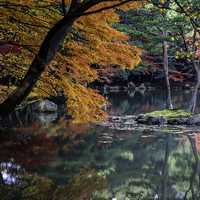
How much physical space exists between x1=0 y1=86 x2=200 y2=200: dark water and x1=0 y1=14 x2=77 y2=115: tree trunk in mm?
3982

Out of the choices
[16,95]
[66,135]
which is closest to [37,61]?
[16,95]

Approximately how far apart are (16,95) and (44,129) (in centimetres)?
1372

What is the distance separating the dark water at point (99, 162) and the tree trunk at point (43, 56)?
3.98 meters

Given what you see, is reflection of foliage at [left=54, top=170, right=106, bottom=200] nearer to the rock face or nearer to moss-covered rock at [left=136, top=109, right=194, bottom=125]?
moss-covered rock at [left=136, top=109, right=194, bottom=125]

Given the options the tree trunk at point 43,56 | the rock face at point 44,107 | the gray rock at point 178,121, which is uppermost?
the tree trunk at point 43,56

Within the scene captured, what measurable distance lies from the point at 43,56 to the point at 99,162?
25.6 feet

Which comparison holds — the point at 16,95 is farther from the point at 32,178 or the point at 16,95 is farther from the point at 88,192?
the point at 32,178

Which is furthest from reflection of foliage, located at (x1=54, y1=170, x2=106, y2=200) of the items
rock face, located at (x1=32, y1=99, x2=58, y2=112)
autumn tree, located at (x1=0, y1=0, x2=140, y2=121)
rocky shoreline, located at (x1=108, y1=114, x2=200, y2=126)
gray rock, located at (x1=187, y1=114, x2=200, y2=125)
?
rock face, located at (x1=32, y1=99, x2=58, y2=112)

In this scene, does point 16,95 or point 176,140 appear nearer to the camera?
point 16,95

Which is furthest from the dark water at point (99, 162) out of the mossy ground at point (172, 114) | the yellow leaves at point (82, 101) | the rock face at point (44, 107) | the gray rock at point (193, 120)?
the rock face at point (44, 107)

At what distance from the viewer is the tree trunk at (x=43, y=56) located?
5.54 m

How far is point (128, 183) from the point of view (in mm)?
10672

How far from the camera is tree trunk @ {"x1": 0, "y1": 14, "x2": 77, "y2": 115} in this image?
18.2ft

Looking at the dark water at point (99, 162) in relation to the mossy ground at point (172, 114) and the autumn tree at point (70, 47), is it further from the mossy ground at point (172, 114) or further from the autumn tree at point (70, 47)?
the autumn tree at point (70, 47)
